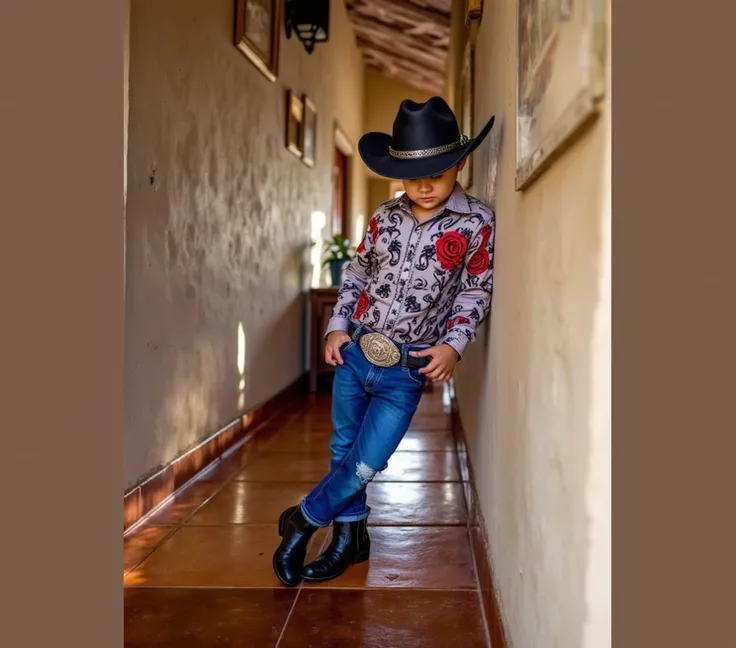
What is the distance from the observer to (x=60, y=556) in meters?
0.65

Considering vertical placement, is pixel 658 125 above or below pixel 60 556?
above

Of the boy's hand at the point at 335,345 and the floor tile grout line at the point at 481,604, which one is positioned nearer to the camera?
the floor tile grout line at the point at 481,604

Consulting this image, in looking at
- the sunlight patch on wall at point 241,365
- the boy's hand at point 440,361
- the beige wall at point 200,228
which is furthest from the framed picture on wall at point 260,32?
the boy's hand at point 440,361

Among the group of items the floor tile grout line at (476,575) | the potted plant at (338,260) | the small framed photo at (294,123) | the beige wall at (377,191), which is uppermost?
the beige wall at (377,191)

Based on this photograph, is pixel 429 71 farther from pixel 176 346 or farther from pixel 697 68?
pixel 697 68

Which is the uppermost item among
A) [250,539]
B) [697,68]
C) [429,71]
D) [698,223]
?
[429,71]

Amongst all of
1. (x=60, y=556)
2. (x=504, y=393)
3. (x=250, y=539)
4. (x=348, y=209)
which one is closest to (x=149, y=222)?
(x=250, y=539)

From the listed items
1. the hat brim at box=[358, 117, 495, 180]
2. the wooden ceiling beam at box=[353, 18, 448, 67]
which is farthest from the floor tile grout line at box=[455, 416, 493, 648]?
the wooden ceiling beam at box=[353, 18, 448, 67]

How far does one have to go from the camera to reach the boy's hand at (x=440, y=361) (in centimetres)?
162

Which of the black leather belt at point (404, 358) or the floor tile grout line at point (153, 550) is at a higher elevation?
the black leather belt at point (404, 358)

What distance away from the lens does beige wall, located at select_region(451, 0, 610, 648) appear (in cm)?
61

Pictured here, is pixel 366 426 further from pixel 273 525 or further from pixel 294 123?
pixel 294 123

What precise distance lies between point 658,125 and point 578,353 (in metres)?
0.23

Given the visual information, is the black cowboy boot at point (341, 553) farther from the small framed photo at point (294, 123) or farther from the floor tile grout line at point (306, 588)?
the small framed photo at point (294, 123)
